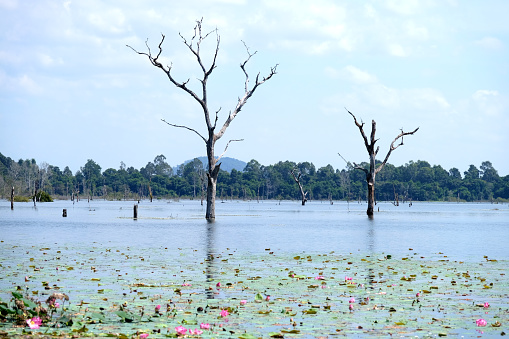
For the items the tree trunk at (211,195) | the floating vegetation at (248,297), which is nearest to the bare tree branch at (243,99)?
the tree trunk at (211,195)

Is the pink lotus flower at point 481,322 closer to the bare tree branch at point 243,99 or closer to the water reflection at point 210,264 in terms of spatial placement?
the water reflection at point 210,264

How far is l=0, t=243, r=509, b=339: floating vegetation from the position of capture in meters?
11.7

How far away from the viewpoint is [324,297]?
15422 millimetres

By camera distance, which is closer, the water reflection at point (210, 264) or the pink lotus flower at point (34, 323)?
the pink lotus flower at point (34, 323)

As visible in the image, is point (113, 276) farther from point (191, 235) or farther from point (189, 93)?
point (189, 93)

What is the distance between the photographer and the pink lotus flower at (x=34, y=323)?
11109 mm

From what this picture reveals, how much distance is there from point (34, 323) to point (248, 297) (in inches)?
210

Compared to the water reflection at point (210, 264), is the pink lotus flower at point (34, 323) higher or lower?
higher

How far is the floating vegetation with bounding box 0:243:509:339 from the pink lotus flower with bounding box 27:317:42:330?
2cm

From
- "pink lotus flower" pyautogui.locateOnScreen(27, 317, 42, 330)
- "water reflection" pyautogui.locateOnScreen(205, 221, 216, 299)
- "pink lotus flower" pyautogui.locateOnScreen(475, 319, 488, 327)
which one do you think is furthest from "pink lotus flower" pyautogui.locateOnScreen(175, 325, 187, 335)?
"pink lotus flower" pyautogui.locateOnScreen(475, 319, 488, 327)

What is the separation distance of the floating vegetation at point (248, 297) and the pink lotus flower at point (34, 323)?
23 millimetres

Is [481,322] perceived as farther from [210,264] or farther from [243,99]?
[243,99]

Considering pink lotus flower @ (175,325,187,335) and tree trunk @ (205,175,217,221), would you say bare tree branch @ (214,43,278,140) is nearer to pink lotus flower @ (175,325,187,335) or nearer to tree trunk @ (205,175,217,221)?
tree trunk @ (205,175,217,221)

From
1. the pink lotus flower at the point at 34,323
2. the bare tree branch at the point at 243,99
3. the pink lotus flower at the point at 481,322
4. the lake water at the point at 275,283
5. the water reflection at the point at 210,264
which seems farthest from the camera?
the bare tree branch at the point at 243,99
